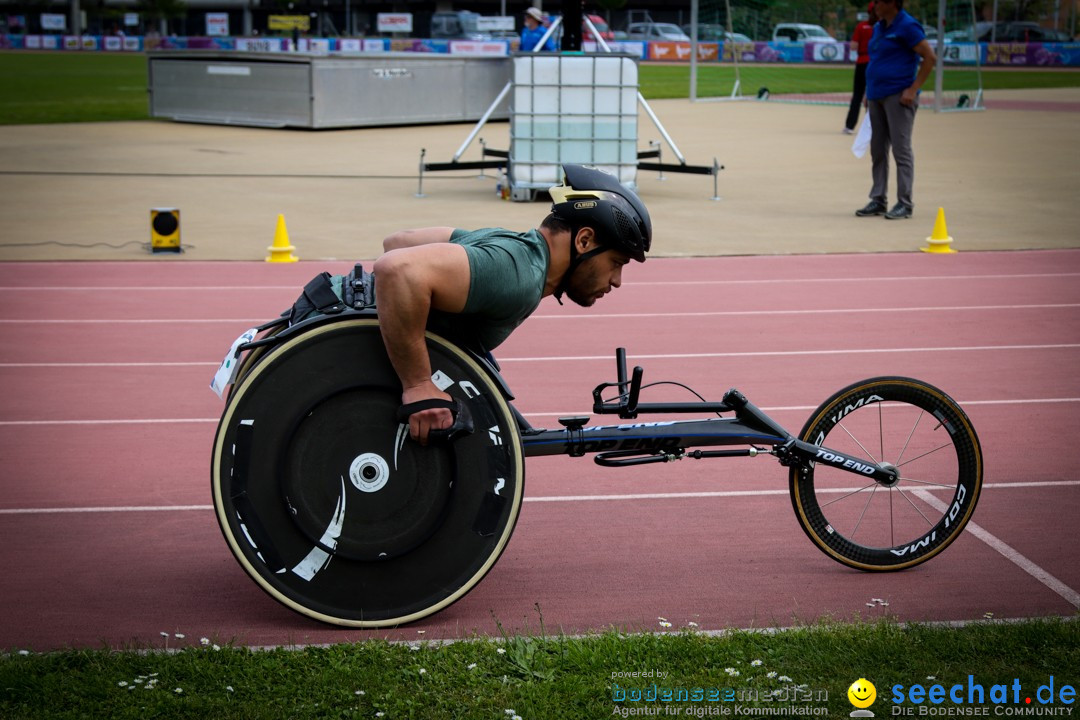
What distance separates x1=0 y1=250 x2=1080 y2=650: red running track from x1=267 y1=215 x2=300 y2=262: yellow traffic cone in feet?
0.74

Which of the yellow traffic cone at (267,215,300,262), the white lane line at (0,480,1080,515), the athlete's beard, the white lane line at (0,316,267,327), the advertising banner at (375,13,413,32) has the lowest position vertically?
the white lane line at (0,480,1080,515)

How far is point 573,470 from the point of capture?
6113 mm

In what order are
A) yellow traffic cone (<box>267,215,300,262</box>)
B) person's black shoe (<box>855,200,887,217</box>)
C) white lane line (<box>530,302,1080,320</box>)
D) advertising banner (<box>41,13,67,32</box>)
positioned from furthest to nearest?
advertising banner (<box>41,13,67,32</box>)
person's black shoe (<box>855,200,887,217</box>)
yellow traffic cone (<box>267,215,300,262</box>)
white lane line (<box>530,302,1080,320</box>)

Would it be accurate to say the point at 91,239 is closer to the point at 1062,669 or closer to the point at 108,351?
the point at 108,351

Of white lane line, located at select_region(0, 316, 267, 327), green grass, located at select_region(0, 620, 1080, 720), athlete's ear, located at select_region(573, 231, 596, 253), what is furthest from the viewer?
white lane line, located at select_region(0, 316, 267, 327)

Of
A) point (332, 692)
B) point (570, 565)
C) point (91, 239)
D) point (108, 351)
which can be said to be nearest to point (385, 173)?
point (91, 239)

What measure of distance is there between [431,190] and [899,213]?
5.97 meters

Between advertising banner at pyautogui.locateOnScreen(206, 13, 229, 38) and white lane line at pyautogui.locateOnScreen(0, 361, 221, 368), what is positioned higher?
advertising banner at pyautogui.locateOnScreen(206, 13, 229, 38)

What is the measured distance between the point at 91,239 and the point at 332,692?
10171mm

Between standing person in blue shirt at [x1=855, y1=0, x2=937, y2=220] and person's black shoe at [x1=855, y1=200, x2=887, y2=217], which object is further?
person's black shoe at [x1=855, y1=200, x2=887, y2=217]

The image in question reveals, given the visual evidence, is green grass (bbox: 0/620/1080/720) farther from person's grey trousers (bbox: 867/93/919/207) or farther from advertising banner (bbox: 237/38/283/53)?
advertising banner (bbox: 237/38/283/53)

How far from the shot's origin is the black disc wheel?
157 inches

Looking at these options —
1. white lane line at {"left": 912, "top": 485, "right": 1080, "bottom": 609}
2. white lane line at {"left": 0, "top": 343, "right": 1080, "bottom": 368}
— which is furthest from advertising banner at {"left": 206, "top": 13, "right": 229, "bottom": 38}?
white lane line at {"left": 912, "top": 485, "right": 1080, "bottom": 609}

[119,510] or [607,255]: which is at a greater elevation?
[607,255]
